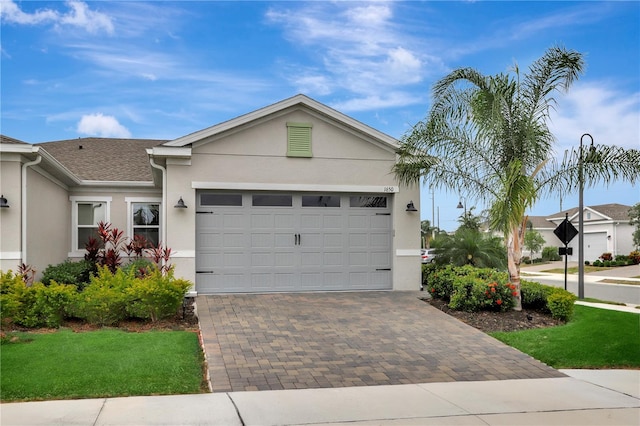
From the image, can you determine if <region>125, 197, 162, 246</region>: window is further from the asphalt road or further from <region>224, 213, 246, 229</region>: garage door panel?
Answer: the asphalt road

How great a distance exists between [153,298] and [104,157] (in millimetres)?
10629

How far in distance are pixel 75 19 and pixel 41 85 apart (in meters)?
2.93

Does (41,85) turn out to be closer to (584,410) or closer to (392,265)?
(392,265)

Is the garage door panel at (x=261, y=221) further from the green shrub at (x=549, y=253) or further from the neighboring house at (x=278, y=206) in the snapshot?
the green shrub at (x=549, y=253)

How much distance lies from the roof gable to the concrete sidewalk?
7764 millimetres

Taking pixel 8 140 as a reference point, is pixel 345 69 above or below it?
above

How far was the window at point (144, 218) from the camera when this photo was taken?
56.7 feet

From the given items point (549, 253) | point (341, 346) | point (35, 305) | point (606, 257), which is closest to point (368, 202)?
point (341, 346)

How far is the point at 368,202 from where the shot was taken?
585 inches

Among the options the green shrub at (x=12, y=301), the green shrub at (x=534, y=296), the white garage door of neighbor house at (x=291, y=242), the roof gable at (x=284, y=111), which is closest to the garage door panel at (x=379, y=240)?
the white garage door of neighbor house at (x=291, y=242)

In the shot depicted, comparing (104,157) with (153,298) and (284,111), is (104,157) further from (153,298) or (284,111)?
(153,298)

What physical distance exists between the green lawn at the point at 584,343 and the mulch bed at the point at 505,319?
15.9 inches

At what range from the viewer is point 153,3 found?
41.2 ft

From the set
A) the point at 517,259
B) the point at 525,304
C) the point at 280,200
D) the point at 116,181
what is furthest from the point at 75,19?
the point at 525,304
